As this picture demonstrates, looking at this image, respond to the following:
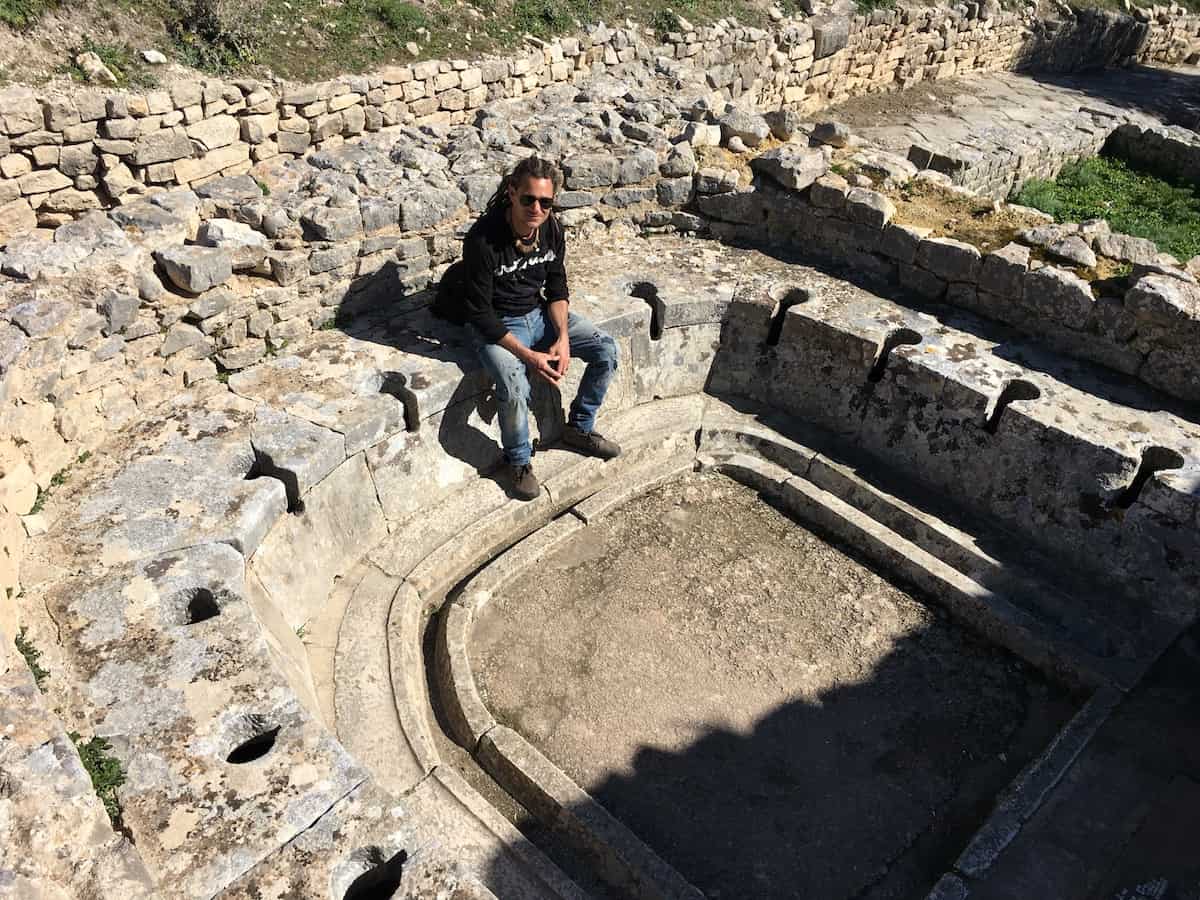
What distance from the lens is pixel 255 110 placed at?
7781mm

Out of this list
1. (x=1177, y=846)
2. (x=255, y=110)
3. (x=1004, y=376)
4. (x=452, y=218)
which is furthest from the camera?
(x=255, y=110)

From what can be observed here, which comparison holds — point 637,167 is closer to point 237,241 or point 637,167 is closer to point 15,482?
point 237,241

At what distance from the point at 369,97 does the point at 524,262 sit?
13.0 ft

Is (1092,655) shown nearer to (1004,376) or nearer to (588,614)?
(1004,376)

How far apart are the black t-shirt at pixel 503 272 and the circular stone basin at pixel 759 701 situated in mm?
1669

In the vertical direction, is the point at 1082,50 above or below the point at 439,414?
above

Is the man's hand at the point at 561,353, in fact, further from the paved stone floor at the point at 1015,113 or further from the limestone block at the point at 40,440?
the paved stone floor at the point at 1015,113

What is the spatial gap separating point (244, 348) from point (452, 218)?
2.05m

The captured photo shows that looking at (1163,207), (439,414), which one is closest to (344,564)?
(439,414)

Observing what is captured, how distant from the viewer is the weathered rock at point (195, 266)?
5.67m

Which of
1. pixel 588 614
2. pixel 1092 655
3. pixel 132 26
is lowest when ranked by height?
pixel 588 614

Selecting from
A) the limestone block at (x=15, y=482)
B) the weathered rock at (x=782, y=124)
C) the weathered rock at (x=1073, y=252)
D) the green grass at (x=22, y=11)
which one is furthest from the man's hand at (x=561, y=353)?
the green grass at (x=22, y=11)

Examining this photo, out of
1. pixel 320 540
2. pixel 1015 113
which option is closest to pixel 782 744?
pixel 320 540

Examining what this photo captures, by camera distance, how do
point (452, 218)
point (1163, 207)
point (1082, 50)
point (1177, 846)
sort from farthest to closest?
point (1082, 50) → point (1163, 207) → point (452, 218) → point (1177, 846)
